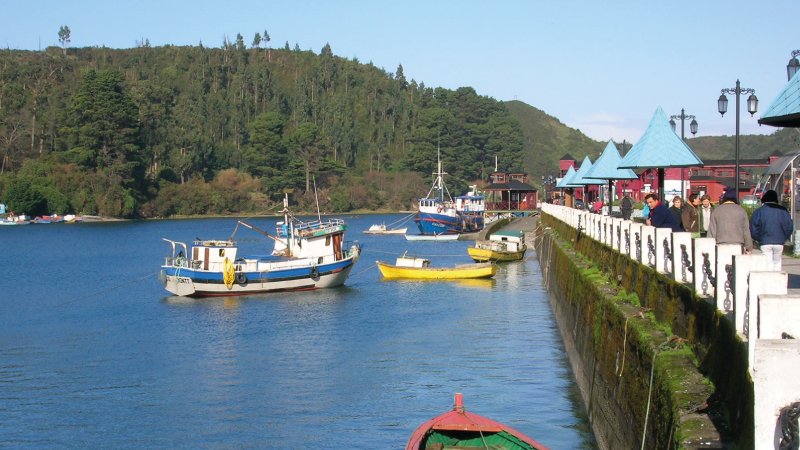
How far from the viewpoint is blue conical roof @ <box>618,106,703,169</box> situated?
26.7 m

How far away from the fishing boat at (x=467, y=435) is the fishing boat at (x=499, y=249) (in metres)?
50.6

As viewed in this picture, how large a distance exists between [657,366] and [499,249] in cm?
5625

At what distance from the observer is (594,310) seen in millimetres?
21547

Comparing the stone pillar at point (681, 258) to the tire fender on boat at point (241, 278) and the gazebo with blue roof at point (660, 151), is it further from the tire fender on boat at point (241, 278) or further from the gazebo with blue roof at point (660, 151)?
the tire fender on boat at point (241, 278)

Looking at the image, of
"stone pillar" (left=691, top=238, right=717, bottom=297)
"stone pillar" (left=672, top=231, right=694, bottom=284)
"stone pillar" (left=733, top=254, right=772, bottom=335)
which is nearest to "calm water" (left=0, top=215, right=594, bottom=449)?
"stone pillar" (left=672, top=231, right=694, bottom=284)

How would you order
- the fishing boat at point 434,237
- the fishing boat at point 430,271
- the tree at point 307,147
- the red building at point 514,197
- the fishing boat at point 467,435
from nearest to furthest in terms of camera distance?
the fishing boat at point 467,435, the fishing boat at point 430,271, the fishing boat at point 434,237, the red building at point 514,197, the tree at point 307,147

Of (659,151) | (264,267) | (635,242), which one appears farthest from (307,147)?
(635,242)

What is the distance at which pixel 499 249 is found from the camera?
6900 cm

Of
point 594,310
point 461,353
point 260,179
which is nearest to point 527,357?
point 461,353

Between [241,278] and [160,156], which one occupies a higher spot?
[160,156]

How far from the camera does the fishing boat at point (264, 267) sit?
5312 centimetres

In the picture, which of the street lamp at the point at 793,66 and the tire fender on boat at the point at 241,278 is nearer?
the street lamp at the point at 793,66

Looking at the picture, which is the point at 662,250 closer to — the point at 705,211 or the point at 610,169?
the point at 705,211

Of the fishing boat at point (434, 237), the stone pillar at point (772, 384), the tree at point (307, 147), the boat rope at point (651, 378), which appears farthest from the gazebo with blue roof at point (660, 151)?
the tree at point (307, 147)
